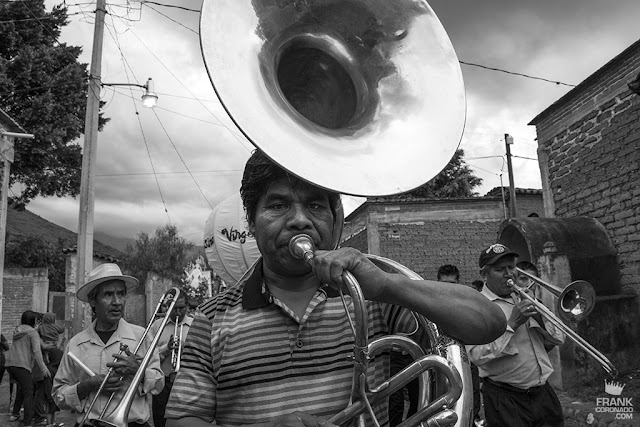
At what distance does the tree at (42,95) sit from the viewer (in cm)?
1838

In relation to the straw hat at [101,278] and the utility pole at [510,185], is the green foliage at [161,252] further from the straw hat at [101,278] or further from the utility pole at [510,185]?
the straw hat at [101,278]

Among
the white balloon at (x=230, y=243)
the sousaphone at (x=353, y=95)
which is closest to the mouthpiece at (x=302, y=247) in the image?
the sousaphone at (x=353, y=95)

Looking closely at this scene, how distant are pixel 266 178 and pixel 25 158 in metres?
20.0

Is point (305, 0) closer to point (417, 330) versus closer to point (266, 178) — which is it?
point (266, 178)

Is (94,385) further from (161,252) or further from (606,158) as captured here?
(161,252)

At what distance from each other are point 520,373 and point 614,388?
3756 millimetres

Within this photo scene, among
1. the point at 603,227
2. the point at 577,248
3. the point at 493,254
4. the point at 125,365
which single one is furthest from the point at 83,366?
the point at 603,227

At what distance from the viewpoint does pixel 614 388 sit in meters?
6.86

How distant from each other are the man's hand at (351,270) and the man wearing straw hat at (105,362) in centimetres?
288

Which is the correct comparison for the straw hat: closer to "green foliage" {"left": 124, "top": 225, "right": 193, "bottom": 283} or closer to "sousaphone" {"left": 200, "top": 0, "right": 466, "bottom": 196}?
"sousaphone" {"left": 200, "top": 0, "right": 466, "bottom": 196}

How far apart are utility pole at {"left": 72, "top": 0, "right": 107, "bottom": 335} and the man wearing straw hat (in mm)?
5037

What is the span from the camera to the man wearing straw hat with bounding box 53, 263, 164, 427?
371 cm

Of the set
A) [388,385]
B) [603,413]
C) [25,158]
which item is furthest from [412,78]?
[25,158]

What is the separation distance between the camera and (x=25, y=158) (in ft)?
62.1
